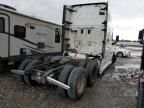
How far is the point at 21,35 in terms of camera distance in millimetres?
7816

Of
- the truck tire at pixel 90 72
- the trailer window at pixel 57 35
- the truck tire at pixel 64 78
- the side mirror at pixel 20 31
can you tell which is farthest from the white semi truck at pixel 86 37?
the trailer window at pixel 57 35

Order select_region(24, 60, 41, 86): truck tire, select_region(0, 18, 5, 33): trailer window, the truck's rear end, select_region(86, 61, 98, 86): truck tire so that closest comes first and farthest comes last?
select_region(24, 60, 41, 86): truck tire < select_region(86, 61, 98, 86): truck tire < select_region(0, 18, 5, 33): trailer window < the truck's rear end

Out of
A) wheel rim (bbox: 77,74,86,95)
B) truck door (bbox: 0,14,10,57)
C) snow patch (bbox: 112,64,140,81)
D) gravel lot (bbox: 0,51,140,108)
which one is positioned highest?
truck door (bbox: 0,14,10,57)

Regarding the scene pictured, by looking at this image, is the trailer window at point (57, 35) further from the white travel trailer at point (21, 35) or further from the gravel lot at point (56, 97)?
the gravel lot at point (56, 97)

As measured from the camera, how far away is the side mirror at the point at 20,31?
24.5 ft

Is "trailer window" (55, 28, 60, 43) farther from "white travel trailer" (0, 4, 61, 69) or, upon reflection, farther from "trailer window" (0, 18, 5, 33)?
"trailer window" (0, 18, 5, 33)

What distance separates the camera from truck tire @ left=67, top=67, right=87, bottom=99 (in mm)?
4738

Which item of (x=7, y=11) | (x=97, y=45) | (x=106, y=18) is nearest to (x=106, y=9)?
(x=106, y=18)

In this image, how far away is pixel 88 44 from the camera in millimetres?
8227

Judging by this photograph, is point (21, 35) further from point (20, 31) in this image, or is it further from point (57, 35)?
point (57, 35)

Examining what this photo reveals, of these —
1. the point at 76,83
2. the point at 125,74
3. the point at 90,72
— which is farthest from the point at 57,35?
the point at 76,83

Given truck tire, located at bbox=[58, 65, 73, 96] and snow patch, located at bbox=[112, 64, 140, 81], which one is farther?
snow patch, located at bbox=[112, 64, 140, 81]

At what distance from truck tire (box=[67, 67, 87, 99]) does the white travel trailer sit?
332 centimetres

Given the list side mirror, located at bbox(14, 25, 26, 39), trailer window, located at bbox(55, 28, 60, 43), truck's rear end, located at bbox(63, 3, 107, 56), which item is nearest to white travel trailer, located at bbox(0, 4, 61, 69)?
side mirror, located at bbox(14, 25, 26, 39)
